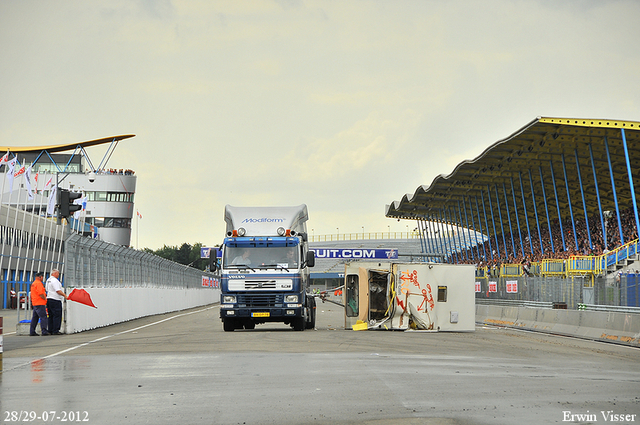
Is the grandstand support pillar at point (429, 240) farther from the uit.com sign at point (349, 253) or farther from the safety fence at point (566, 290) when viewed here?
the safety fence at point (566, 290)

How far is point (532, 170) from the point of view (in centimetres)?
6003

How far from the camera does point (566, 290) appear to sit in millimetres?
29453

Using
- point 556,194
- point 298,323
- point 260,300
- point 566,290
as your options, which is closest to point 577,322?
point 566,290

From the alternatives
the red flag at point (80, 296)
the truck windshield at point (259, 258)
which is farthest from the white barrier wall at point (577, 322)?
the red flag at point (80, 296)

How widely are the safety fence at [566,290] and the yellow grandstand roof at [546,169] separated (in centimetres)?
912

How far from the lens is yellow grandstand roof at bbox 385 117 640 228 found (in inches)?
1779

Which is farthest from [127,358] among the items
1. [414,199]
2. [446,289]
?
[414,199]

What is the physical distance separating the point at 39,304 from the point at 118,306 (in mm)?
8464

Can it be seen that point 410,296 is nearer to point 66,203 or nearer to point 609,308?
point 609,308

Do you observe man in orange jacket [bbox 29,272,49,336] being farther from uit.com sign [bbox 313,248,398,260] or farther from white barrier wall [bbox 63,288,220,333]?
uit.com sign [bbox 313,248,398,260]

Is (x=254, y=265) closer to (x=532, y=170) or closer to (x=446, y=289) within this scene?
(x=446, y=289)

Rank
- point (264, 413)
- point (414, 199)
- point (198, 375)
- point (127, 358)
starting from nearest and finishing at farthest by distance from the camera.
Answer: point (264, 413)
point (198, 375)
point (127, 358)
point (414, 199)

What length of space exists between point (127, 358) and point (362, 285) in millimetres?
11717

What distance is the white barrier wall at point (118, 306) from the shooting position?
965 inches
